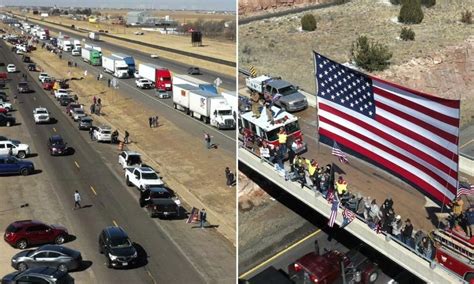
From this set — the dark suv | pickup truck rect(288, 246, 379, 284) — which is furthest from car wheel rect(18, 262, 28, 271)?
pickup truck rect(288, 246, 379, 284)

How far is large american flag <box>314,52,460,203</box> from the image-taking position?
40.7ft

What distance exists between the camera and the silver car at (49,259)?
18.8 meters

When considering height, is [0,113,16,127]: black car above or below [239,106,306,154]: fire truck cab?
below

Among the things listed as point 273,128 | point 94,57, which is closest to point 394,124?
point 273,128

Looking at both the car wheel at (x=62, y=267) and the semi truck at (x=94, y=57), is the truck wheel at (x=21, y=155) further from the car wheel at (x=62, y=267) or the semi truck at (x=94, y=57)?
the semi truck at (x=94, y=57)

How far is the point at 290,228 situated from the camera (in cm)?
2095

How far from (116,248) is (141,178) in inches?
357

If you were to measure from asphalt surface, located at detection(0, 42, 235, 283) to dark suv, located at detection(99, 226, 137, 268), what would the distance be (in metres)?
0.36

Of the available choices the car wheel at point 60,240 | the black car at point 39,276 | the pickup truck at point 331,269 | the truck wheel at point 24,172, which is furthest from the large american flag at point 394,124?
the truck wheel at point 24,172

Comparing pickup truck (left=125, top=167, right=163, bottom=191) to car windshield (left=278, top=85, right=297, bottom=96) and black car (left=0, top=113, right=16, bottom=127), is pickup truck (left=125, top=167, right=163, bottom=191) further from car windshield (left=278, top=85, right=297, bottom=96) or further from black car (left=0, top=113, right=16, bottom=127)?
black car (left=0, top=113, right=16, bottom=127)

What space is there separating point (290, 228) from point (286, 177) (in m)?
2.32

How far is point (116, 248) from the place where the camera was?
19.7m

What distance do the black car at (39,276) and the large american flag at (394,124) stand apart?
410 inches

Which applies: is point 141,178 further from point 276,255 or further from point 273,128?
point 276,255
